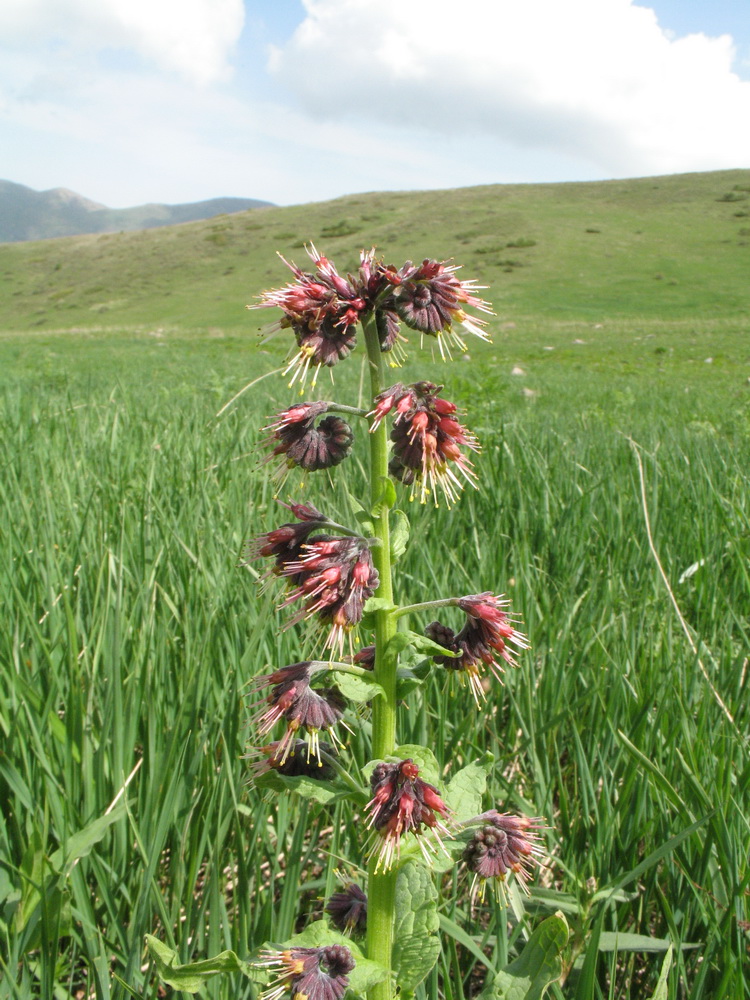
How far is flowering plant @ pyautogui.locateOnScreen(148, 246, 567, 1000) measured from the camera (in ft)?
3.65

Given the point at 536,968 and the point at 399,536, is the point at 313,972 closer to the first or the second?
the point at 536,968

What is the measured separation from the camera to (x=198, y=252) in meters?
72.6

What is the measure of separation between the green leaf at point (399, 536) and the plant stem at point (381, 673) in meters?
0.02

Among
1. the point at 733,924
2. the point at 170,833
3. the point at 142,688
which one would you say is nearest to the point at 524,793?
the point at 733,924

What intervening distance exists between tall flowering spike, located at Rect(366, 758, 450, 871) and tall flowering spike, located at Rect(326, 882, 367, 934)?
0.25m

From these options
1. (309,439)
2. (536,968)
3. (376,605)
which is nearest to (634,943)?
(536,968)

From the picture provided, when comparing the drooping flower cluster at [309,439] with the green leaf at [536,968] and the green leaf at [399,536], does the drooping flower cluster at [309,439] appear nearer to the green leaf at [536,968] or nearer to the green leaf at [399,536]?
the green leaf at [399,536]

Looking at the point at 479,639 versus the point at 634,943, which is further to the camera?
the point at 634,943

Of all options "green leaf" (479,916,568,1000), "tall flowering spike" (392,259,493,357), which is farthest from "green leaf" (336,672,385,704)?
"tall flowering spike" (392,259,493,357)

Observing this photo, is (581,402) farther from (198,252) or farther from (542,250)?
(198,252)

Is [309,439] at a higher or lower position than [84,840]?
higher

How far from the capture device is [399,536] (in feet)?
4.25

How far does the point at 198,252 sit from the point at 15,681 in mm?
76637

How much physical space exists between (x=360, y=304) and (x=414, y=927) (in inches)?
39.6
